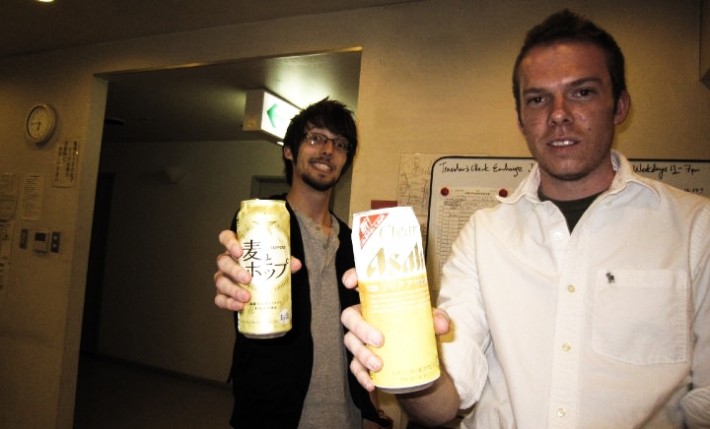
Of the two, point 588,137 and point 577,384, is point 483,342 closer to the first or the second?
point 577,384

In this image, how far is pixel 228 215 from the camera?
4223 mm

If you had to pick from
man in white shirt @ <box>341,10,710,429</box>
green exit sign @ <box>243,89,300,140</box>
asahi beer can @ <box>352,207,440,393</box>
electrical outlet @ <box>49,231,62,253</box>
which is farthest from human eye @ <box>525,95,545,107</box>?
electrical outlet @ <box>49,231,62,253</box>

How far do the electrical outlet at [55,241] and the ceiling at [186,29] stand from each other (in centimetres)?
104

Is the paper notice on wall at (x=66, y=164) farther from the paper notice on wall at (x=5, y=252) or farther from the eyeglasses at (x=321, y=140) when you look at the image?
the eyeglasses at (x=321, y=140)

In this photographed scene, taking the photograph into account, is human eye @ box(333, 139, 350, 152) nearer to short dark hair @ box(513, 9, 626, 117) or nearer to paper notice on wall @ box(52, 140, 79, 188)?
short dark hair @ box(513, 9, 626, 117)

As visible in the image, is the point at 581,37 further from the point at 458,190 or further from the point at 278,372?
the point at 278,372

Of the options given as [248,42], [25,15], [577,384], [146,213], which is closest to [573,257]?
[577,384]

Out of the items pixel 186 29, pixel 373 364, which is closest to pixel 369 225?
pixel 373 364

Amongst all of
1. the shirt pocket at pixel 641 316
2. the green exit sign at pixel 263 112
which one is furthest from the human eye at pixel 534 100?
the green exit sign at pixel 263 112

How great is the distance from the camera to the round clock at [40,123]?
8.54ft

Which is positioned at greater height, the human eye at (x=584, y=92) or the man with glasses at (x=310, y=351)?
the human eye at (x=584, y=92)

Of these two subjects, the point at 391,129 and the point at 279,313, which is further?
the point at 391,129

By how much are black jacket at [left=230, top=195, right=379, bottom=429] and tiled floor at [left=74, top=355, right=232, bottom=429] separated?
2308 millimetres

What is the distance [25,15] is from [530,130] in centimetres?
276
